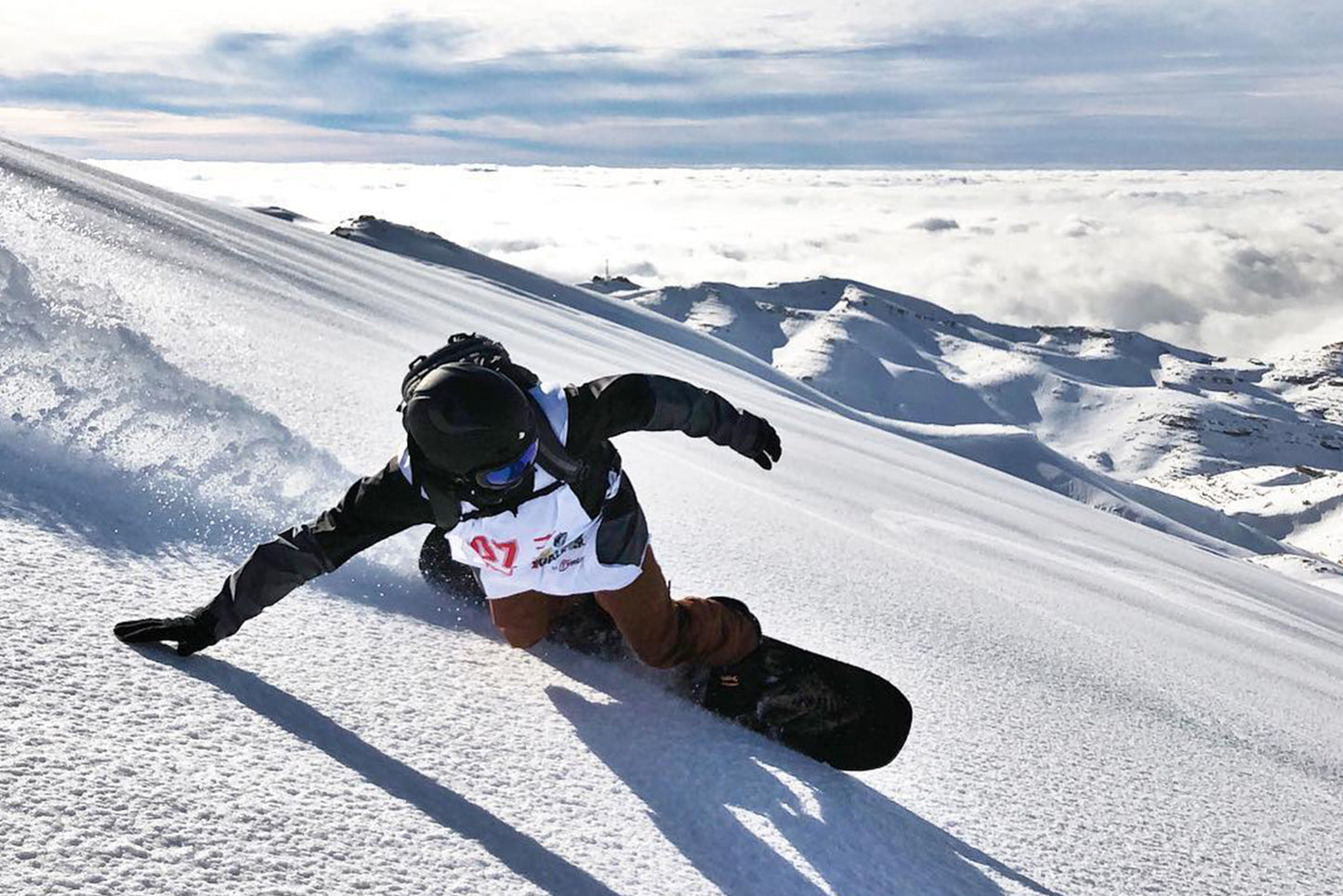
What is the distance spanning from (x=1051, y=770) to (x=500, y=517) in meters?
1.97

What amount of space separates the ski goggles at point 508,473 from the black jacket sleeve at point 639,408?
0.22 m

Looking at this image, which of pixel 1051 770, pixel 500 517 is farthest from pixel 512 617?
pixel 1051 770

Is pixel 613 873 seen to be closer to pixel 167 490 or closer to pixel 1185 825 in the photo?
pixel 1185 825

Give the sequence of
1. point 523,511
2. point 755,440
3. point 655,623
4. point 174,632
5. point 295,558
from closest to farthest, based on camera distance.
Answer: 1. point 174,632
2. point 295,558
3. point 523,511
4. point 655,623
5. point 755,440

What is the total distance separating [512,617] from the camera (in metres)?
3.35

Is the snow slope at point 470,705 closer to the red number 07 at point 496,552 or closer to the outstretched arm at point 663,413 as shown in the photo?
the red number 07 at point 496,552

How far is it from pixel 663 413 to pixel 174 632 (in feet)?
5.01

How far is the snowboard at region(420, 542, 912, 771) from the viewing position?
10.1 ft

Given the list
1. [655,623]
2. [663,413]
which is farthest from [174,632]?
[663,413]

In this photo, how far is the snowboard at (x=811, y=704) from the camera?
10.1ft

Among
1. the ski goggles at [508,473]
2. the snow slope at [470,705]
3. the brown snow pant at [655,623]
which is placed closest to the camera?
the snow slope at [470,705]

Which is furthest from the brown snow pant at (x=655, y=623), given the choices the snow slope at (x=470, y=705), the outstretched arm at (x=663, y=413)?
the outstretched arm at (x=663, y=413)

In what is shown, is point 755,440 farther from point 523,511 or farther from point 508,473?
point 508,473

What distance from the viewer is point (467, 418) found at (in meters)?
2.63
